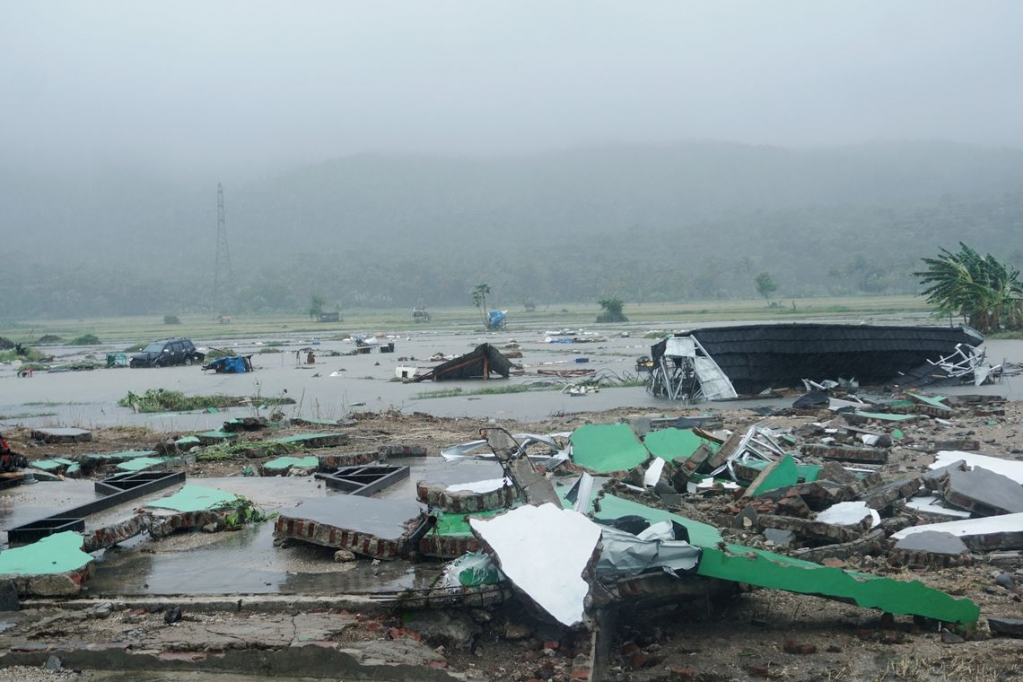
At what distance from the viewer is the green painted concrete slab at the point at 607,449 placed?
9.48m

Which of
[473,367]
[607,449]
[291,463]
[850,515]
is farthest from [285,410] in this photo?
[850,515]

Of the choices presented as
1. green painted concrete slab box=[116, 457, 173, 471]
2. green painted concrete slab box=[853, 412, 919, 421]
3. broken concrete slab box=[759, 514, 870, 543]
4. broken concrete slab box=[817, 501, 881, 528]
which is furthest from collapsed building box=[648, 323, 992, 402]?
broken concrete slab box=[759, 514, 870, 543]

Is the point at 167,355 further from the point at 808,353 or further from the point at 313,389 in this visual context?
the point at 808,353

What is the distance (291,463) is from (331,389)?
1440cm

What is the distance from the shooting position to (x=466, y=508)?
7086 mm

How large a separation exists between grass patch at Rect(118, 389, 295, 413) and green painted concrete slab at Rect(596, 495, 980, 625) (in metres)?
16.4

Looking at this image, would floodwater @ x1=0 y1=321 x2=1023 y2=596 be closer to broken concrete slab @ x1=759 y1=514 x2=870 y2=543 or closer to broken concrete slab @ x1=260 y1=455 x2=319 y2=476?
broken concrete slab @ x1=260 y1=455 x2=319 y2=476

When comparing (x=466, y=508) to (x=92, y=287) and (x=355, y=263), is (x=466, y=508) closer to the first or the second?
(x=92, y=287)

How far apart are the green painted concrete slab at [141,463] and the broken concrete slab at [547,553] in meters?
6.86

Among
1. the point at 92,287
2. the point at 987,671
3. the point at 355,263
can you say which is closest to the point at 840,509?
the point at 987,671

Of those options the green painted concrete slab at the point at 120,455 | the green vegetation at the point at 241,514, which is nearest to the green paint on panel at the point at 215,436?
the green painted concrete slab at the point at 120,455

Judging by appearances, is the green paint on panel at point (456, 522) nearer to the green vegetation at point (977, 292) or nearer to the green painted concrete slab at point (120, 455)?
the green painted concrete slab at point (120, 455)

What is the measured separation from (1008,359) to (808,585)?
23.9 m

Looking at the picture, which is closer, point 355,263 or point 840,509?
point 840,509
